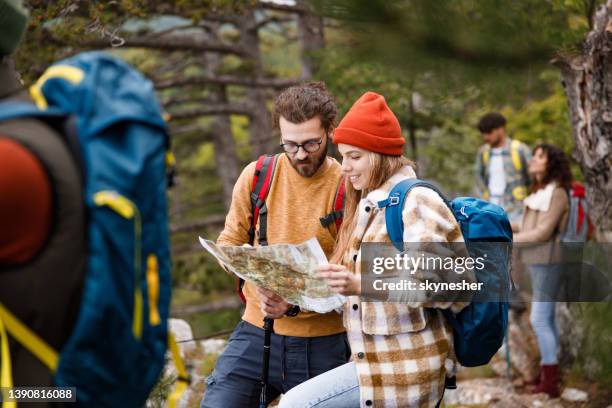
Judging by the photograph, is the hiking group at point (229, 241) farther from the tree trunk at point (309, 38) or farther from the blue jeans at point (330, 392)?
the tree trunk at point (309, 38)

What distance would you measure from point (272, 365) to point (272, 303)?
0.35 metres

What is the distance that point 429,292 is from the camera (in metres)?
3.00

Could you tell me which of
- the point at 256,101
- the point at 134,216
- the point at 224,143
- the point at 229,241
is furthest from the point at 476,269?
the point at 224,143

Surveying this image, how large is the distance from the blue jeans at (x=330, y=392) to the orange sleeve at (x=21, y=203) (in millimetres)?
1629

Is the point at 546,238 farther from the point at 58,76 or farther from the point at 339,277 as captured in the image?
the point at 58,76

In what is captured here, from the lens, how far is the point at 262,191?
12.3 ft

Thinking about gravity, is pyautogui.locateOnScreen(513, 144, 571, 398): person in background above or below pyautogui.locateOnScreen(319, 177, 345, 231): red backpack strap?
below

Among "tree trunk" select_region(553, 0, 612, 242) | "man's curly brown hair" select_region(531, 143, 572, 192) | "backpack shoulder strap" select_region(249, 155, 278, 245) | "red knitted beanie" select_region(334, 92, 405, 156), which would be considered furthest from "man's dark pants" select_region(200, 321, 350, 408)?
"man's curly brown hair" select_region(531, 143, 572, 192)

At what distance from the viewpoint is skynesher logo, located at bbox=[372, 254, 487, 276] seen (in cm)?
294

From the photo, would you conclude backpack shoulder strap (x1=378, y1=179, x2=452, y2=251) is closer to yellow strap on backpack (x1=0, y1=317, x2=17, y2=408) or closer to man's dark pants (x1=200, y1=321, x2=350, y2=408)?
man's dark pants (x1=200, y1=321, x2=350, y2=408)

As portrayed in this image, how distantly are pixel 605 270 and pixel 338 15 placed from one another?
9.98ft

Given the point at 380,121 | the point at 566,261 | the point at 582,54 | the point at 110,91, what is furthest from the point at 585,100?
the point at 110,91

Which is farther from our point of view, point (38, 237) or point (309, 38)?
point (309, 38)

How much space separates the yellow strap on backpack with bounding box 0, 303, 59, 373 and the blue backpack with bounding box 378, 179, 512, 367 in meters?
1.49
